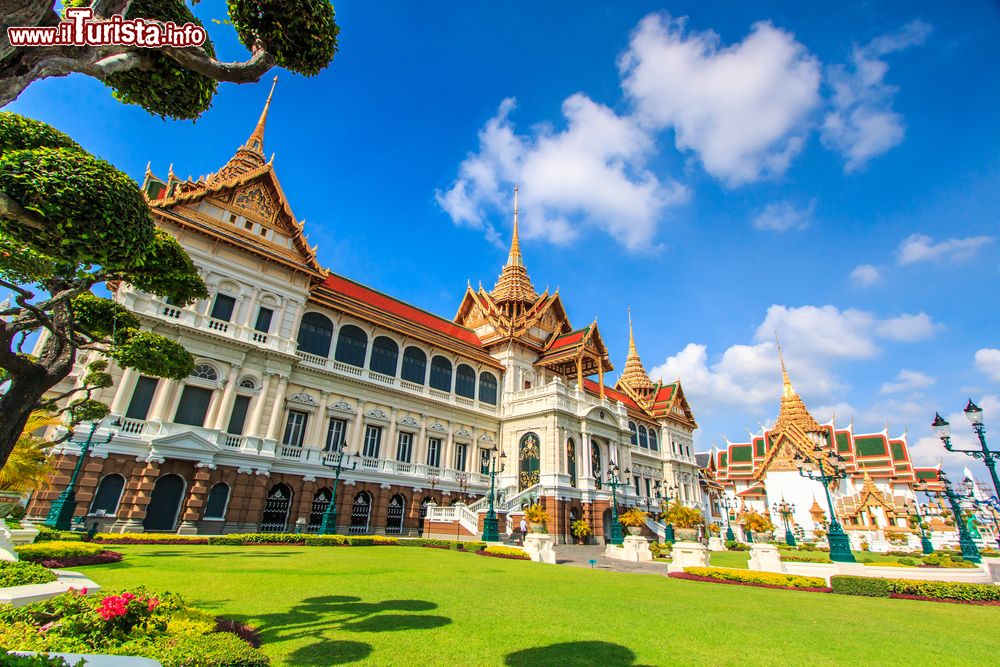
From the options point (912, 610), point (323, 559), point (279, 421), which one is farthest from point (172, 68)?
→ point (279, 421)

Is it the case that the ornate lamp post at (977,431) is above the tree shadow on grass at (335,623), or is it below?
above

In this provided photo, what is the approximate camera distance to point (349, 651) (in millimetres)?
4980

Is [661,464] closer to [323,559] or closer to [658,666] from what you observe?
[323,559]

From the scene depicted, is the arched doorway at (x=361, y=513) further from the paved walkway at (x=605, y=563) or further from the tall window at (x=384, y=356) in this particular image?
the paved walkway at (x=605, y=563)

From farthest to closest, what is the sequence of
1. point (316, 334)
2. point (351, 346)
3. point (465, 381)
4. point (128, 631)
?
point (465, 381), point (351, 346), point (316, 334), point (128, 631)

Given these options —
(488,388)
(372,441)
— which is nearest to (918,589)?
(372,441)

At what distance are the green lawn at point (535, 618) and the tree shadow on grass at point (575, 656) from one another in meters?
0.02

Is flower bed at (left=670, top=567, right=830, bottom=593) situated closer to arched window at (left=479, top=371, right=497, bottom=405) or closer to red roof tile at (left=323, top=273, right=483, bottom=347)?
arched window at (left=479, top=371, right=497, bottom=405)

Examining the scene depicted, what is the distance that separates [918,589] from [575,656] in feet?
39.3

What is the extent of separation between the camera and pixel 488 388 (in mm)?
32844

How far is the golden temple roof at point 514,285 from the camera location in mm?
38594

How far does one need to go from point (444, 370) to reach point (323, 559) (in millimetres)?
18161

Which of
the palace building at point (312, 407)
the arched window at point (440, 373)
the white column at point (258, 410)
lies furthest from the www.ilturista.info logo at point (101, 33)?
the arched window at point (440, 373)

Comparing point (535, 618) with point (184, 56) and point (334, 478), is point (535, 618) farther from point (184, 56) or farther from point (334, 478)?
point (334, 478)
